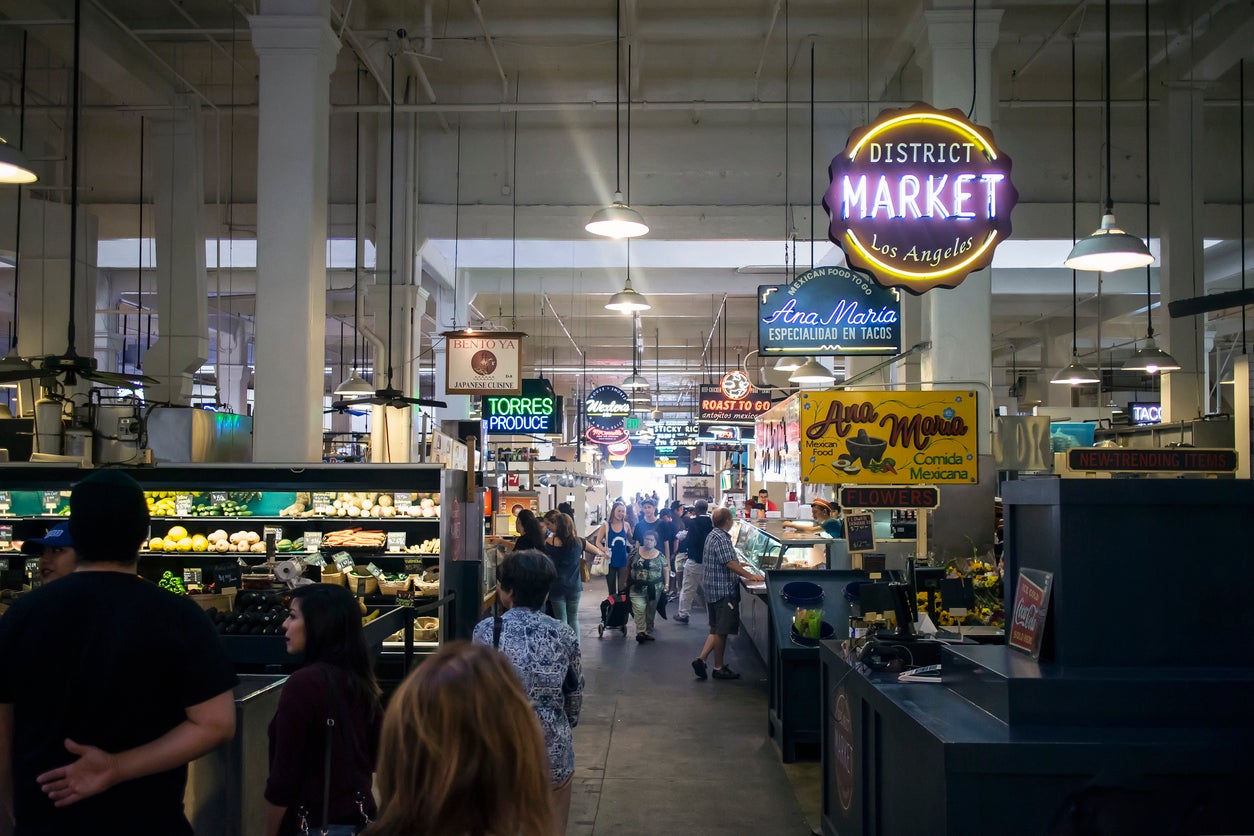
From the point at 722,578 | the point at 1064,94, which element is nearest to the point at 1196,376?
the point at 1064,94

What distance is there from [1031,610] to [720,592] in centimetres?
681

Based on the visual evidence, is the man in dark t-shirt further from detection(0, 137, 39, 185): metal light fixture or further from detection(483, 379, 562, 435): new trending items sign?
detection(483, 379, 562, 435): new trending items sign

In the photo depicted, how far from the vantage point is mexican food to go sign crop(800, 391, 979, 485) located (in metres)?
8.44

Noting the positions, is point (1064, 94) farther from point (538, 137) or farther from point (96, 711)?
point (96, 711)

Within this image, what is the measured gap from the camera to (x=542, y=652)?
13.2ft

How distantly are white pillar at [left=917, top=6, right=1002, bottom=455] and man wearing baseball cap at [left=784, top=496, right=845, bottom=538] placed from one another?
217 cm

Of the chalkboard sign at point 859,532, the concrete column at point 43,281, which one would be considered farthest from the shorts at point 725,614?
the concrete column at point 43,281

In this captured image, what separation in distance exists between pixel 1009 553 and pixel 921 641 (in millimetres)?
965

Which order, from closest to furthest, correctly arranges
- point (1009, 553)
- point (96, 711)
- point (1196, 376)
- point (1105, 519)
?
point (96, 711) → point (1105, 519) → point (1009, 553) → point (1196, 376)

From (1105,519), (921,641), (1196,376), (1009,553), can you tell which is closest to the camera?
(1105,519)

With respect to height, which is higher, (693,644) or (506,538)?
(506,538)

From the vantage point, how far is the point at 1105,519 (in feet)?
12.1

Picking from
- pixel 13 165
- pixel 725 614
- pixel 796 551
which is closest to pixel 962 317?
pixel 796 551

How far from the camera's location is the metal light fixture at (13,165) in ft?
21.5
